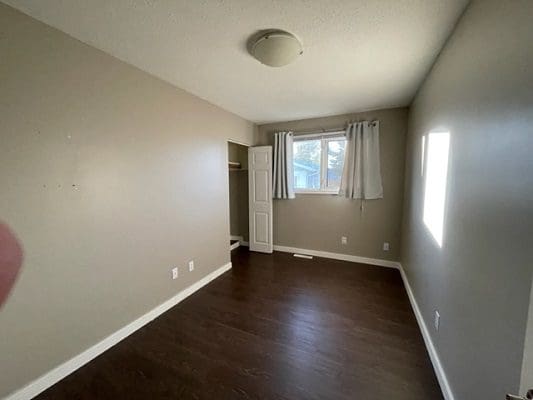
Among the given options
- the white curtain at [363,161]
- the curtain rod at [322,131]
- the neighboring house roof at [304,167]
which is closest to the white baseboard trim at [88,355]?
the neighboring house roof at [304,167]

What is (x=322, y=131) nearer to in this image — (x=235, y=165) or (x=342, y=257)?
(x=235, y=165)

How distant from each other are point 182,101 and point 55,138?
4.18 ft

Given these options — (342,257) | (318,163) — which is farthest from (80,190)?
(342,257)

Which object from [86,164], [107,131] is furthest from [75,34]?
[86,164]

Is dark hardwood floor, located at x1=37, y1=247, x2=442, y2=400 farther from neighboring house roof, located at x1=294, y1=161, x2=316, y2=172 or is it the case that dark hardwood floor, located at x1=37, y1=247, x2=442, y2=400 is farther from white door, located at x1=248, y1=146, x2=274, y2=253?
neighboring house roof, located at x1=294, y1=161, x2=316, y2=172

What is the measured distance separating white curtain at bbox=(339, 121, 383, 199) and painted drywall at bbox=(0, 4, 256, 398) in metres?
2.33

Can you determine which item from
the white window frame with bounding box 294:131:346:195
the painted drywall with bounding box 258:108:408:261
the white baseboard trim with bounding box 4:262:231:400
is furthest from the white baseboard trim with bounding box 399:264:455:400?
the white baseboard trim with bounding box 4:262:231:400

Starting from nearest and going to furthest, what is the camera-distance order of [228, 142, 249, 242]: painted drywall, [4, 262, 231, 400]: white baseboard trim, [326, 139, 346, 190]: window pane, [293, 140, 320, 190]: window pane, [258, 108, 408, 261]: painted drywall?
[4, 262, 231, 400]: white baseboard trim
[258, 108, 408, 261]: painted drywall
[326, 139, 346, 190]: window pane
[293, 140, 320, 190]: window pane
[228, 142, 249, 242]: painted drywall

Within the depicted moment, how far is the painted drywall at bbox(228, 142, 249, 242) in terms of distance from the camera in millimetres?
4457

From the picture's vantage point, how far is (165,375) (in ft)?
5.12

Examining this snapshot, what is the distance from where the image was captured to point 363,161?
3.36 metres

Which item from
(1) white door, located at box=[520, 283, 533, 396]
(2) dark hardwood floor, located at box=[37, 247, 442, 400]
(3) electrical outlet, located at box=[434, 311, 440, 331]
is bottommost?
(2) dark hardwood floor, located at box=[37, 247, 442, 400]

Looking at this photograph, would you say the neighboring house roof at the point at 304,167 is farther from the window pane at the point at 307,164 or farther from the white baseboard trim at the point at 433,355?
the white baseboard trim at the point at 433,355

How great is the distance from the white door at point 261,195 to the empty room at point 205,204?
120 cm
